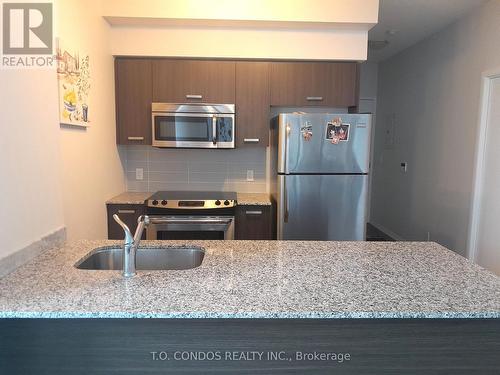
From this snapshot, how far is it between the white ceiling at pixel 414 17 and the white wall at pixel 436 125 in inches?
4.6

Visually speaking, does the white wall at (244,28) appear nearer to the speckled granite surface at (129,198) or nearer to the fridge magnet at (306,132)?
the fridge magnet at (306,132)

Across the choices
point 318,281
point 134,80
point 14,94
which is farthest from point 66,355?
point 134,80

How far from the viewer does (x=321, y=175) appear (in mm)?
2854

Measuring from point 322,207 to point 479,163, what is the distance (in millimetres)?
1459

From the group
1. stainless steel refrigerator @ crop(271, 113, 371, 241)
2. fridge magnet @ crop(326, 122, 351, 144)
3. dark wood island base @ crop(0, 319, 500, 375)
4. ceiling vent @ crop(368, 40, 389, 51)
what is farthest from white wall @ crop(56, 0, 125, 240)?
ceiling vent @ crop(368, 40, 389, 51)

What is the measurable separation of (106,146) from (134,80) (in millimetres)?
640

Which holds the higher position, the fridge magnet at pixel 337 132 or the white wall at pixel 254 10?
the white wall at pixel 254 10

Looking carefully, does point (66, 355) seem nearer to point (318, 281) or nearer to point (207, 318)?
point (207, 318)

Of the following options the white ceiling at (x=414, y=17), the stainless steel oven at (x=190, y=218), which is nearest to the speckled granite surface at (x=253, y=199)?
the stainless steel oven at (x=190, y=218)

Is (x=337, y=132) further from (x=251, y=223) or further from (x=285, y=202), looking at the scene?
(x=251, y=223)

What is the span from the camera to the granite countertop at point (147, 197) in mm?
2969

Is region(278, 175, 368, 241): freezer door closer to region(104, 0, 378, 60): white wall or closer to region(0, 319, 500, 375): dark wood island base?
region(104, 0, 378, 60): white wall

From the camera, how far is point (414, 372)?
3.86ft

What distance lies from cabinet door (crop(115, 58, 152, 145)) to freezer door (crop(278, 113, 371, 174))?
121cm
